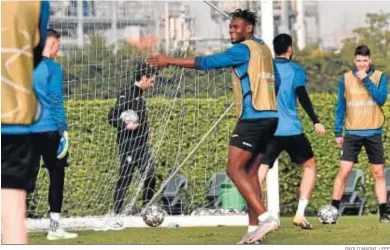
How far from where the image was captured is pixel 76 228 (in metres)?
12.2

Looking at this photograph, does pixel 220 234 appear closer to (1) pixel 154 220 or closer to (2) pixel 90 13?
(1) pixel 154 220

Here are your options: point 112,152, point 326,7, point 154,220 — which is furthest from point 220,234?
point 326,7

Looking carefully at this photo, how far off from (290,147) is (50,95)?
8.93 ft

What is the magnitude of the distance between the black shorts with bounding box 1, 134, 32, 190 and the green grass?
4105 millimetres

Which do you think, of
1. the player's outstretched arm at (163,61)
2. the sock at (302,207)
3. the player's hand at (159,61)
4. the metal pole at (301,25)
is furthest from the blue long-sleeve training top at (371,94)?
the metal pole at (301,25)

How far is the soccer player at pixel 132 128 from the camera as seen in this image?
12797 mm

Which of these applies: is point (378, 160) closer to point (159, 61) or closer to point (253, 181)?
point (253, 181)

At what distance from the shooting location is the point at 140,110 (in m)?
13.0

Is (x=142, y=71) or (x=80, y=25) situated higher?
(x=80, y=25)

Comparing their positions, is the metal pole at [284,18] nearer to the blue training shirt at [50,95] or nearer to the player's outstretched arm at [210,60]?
the blue training shirt at [50,95]

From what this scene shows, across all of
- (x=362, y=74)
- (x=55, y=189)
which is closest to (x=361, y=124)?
(x=362, y=74)

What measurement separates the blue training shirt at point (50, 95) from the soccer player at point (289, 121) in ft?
7.68

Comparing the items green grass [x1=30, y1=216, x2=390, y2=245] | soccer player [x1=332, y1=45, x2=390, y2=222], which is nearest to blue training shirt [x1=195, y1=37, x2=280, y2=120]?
green grass [x1=30, y1=216, x2=390, y2=245]

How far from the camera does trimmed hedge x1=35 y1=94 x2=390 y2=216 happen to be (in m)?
13.5
